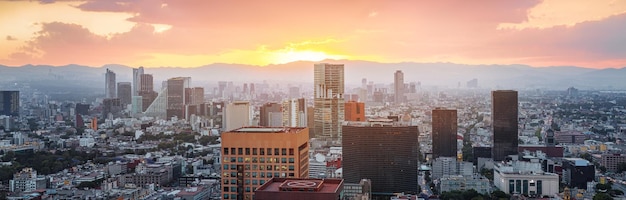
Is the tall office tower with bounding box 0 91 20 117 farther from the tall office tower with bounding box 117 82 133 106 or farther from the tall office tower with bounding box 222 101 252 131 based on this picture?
the tall office tower with bounding box 222 101 252 131

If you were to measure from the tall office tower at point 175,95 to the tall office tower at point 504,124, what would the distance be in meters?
26.8

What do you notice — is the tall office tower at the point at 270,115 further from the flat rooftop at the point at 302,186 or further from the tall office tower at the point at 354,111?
the flat rooftop at the point at 302,186

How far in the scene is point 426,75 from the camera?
57.9 m

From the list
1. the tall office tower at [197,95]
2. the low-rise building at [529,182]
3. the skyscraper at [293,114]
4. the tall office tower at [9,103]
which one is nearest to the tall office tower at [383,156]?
the low-rise building at [529,182]

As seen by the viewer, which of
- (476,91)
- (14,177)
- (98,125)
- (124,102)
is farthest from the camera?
(476,91)

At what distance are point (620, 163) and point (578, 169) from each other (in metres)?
4.57

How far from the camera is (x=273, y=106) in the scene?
38.9 metres

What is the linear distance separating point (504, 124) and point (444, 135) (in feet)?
9.13

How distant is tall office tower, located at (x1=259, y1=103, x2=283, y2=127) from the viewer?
36438 mm

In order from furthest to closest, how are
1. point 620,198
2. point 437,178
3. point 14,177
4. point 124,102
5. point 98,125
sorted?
1. point 124,102
2. point 98,125
3. point 437,178
4. point 14,177
5. point 620,198

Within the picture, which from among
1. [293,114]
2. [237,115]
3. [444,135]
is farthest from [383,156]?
[237,115]

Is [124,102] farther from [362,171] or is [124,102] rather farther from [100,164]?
[362,171]

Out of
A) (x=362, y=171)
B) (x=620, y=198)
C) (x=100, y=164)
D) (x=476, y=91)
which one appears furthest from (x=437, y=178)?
(x=476, y=91)

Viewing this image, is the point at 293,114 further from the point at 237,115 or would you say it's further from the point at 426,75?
the point at 426,75
